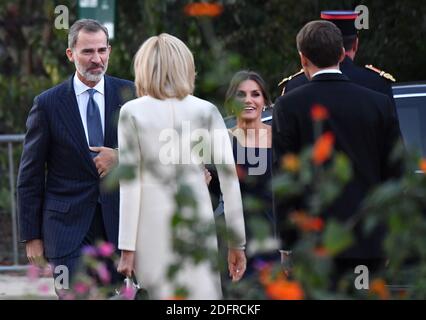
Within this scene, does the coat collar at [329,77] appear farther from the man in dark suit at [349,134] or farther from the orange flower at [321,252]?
the orange flower at [321,252]

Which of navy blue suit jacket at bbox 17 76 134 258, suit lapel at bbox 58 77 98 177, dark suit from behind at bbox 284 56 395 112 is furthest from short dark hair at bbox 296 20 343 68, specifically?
suit lapel at bbox 58 77 98 177

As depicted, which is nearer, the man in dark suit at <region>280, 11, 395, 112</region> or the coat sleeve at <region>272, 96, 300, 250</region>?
the coat sleeve at <region>272, 96, 300, 250</region>

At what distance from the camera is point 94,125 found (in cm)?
665

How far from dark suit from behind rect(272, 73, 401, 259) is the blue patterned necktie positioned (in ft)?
3.82

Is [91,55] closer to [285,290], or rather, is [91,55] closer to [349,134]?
[349,134]

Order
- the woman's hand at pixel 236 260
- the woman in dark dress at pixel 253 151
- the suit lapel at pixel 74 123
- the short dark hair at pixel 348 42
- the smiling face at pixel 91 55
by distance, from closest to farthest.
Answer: the woman's hand at pixel 236 260 < the suit lapel at pixel 74 123 < the smiling face at pixel 91 55 < the woman in dark dress at pixel 253 151 < the short dark hair at pixel 348 42

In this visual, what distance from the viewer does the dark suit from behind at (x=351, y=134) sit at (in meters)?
5.66

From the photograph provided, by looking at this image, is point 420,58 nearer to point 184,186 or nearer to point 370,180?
point 370,180

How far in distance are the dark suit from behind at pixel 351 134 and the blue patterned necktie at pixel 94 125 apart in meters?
1.17

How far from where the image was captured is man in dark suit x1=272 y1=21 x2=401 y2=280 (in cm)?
566
